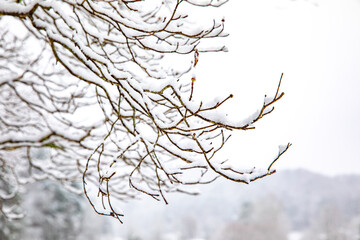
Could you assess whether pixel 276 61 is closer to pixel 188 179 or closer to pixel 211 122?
pixel 188 179

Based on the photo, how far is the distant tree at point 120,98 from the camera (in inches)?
64.9

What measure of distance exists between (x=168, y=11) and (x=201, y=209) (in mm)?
75458

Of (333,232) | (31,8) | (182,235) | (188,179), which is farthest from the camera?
(182,235)

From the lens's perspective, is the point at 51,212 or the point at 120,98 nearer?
the point at 120,98

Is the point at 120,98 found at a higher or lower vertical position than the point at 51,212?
lower

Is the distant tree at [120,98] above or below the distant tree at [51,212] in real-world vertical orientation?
below

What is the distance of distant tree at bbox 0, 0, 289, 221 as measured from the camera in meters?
1.65

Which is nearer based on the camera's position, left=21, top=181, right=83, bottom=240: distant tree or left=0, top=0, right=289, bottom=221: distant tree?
left=0, top=0, right=289, bottom=221: distant tree

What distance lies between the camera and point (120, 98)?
5.87ft

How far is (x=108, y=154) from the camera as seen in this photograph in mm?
3094

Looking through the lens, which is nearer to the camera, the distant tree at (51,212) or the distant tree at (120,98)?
the distant tree at (120,98)

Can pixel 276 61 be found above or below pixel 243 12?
below

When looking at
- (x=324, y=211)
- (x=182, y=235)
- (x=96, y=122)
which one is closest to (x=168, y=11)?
(x=96, y=122)

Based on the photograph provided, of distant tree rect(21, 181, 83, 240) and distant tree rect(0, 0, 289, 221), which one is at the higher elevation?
distant tree rect(21, 181, 83, 240)
